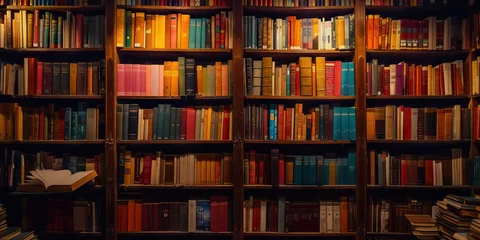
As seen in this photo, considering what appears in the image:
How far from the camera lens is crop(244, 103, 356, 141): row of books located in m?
3.02

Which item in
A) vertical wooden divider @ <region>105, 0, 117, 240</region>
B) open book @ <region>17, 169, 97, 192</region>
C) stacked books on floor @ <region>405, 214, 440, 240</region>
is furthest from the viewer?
vertical wooden divider @ <region>105, 0, 117, 240</region>

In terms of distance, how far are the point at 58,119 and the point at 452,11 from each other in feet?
10.8

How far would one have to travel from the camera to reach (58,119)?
9.91 ft

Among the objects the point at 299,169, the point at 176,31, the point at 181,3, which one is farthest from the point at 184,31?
the point at 299,169

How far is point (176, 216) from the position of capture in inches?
119

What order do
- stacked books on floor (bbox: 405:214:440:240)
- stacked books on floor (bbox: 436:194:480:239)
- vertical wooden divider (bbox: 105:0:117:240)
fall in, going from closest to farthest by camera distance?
1. stacked books on floor (bbox: 436:194:480:239)
2. stacked books on floor (bbox: 405:214:440:240)
3. vertical wooden divider (bbox: 105:0:117:240)

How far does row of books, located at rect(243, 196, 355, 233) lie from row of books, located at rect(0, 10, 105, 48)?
180 centimetres

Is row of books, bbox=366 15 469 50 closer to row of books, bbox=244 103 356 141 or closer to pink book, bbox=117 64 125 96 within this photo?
row of books, bbox=244 103 356 141

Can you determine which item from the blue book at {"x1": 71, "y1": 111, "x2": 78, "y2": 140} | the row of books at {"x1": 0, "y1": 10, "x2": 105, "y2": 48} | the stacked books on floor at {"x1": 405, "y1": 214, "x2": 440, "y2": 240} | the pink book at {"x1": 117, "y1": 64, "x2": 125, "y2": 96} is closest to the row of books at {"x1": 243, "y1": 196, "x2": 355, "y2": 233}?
the stacked books on floor at {"x1": 405, "y1": 214, "x2": 440, "y2": 240}

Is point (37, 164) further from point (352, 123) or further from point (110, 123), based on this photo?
point (352, 123)

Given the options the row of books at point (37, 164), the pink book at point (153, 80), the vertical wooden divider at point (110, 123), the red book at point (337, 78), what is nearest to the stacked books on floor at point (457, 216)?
the red book at point (337, 78)

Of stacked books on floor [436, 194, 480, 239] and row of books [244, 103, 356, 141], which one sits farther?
row of books [244, 103, 356, 141]

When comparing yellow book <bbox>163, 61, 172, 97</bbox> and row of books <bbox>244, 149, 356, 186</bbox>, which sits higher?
yellow book <bbox>163, 61, 172, 97</bbox>

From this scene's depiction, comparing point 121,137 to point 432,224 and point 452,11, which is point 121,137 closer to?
point 432,224
